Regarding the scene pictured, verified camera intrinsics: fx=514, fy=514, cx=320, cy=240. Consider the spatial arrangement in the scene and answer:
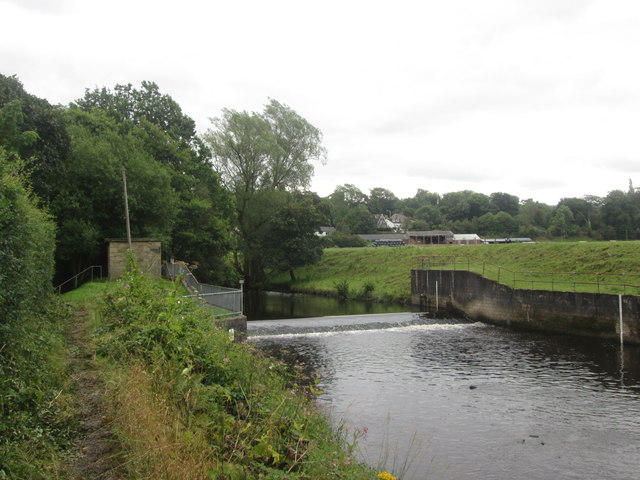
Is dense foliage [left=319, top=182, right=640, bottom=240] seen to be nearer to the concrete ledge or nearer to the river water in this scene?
the river water

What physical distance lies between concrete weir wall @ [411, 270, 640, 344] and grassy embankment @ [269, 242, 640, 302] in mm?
1010

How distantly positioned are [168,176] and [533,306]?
21.0 metres

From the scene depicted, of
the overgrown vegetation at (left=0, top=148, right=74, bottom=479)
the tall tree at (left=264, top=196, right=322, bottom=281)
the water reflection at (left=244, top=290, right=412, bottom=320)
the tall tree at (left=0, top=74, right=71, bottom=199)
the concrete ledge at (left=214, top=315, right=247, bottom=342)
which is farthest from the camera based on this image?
the tall tree at (left=264, top=196, right=322, bottom=281)

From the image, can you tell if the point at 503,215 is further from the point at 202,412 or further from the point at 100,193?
the point at 202,412

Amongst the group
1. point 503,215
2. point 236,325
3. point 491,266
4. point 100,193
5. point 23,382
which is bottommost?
point 236,325

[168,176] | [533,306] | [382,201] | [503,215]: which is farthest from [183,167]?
[382,201]

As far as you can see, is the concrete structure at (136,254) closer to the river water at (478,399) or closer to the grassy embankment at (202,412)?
the river water at (478,399)

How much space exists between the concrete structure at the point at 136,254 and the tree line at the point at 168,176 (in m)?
1.91

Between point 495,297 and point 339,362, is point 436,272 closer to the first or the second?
point 495,297

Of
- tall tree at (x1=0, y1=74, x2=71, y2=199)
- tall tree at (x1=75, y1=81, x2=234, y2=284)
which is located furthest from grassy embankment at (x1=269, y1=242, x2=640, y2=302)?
tall tree at (x1=0, y1=74, x2=71, y2=199)

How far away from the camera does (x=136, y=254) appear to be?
24719mm

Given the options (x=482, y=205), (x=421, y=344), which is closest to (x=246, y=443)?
(x=421, y=344)

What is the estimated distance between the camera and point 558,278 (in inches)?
1164

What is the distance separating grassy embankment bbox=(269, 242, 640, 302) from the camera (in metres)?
27.6
